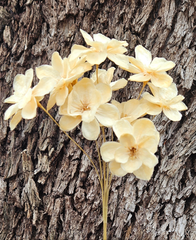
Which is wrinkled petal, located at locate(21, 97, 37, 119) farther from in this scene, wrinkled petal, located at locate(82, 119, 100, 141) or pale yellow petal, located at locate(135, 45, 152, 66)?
pale yellow petal, located at locate(135, 45, 152, 66)

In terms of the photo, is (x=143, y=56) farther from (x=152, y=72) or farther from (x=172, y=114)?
(x=172, y=114)

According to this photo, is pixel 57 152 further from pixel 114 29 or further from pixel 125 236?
pixel 114 29

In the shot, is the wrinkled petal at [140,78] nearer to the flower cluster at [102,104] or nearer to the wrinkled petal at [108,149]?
the flower cluster at [102,104]

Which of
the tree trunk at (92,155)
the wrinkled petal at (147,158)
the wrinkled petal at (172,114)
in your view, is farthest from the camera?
the tree trunk at (92,155)

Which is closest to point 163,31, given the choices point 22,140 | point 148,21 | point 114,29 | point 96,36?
point 148,21

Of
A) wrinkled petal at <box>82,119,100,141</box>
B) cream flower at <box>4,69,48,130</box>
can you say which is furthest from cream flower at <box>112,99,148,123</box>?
cream flower at <box>4,69,48,130</box>

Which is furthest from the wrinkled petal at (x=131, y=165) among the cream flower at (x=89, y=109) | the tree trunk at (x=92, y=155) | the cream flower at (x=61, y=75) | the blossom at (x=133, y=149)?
the tree trunk at (x=92, y=155)
